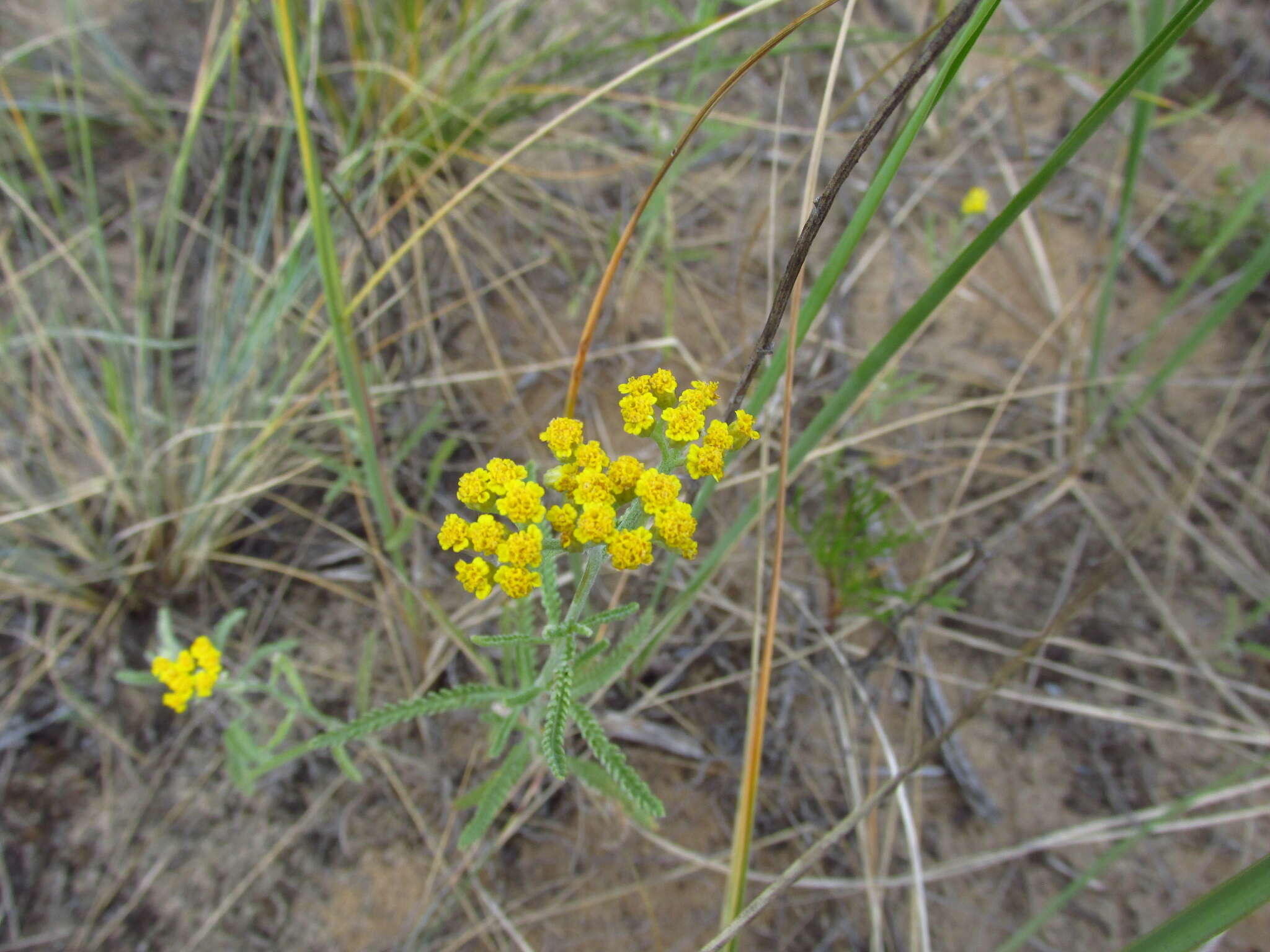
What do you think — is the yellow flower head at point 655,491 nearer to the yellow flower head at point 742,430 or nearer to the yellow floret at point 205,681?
the yellow flower head at point 742,430

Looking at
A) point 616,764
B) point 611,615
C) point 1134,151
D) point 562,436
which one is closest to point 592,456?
point 562,436

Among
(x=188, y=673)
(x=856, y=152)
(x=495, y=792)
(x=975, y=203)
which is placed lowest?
(x=188, y=673)

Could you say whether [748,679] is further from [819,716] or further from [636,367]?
[636,367]

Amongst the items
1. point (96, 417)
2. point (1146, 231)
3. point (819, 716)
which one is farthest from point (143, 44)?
point (1146, 231)

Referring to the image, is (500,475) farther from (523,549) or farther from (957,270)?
(957,270)

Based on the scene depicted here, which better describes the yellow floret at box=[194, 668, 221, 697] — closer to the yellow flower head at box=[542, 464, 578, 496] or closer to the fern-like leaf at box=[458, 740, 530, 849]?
the fern-like leaf at box=[458, 740, 530, 849]

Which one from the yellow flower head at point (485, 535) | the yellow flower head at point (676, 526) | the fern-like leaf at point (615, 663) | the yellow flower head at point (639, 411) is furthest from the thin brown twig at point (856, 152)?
the fern-like leaf at point (615, 663)
